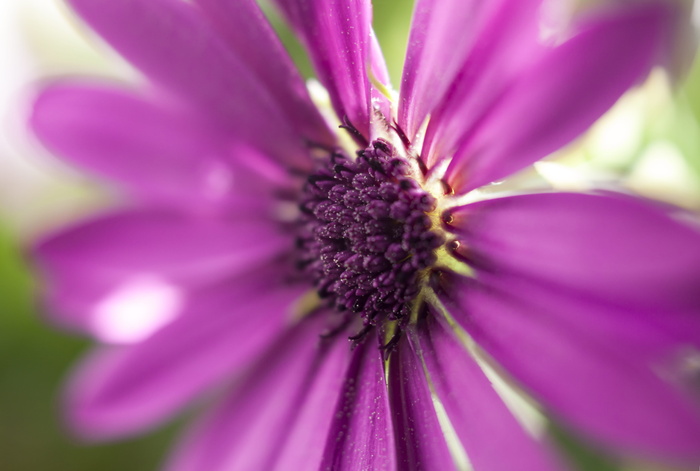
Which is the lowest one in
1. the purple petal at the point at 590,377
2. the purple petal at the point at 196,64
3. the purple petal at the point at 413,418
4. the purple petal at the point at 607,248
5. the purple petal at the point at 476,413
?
the purple petal at the point at 413,418

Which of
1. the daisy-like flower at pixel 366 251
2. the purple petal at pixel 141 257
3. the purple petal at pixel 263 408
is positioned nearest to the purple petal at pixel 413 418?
the daisy-like flower at pixel 366 251

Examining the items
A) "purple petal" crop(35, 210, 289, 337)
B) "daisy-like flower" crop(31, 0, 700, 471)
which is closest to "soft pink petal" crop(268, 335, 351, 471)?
"daisy-like flower" crop(31, 0, 700, 471)

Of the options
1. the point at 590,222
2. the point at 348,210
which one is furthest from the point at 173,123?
the point at 590,222

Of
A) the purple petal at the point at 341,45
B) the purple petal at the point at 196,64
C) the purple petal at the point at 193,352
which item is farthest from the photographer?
the purple petal at the point at 193,352

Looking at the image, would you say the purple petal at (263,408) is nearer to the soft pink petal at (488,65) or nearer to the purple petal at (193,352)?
the purple petal at (193,352)

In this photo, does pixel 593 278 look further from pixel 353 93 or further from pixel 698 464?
pixel 353 93

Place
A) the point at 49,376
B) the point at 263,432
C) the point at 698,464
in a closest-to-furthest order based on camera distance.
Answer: the point at 698,464
the point at 263,432
the point at 49,376

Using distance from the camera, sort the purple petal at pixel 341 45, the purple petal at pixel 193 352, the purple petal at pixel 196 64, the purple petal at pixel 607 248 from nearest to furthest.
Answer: the purple petal at pixel 607 248
the purple petal at pixel 341 45
the purple petal at pixel 196 64
the purple petal at pixel 193 352
